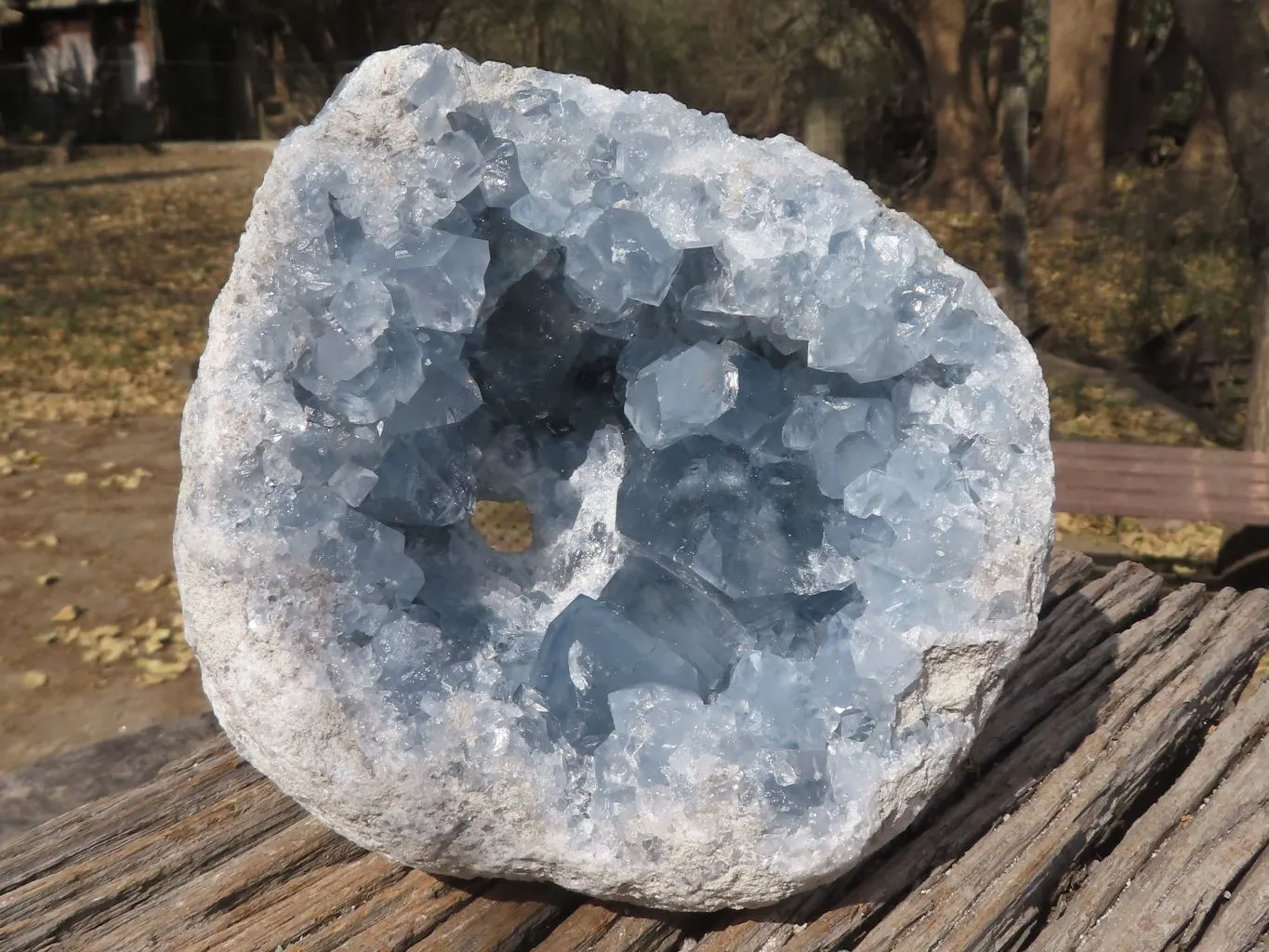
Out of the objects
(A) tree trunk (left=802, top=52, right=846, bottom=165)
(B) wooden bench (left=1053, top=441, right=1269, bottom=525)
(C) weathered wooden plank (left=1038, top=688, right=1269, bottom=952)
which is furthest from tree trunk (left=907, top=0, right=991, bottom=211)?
(C) weathered wooden plank (left=1038, top=688, right=1269, bottom=952)

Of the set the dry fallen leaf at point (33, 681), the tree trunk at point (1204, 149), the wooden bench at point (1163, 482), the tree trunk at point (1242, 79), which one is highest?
the tree trunk at point (1242, 79)

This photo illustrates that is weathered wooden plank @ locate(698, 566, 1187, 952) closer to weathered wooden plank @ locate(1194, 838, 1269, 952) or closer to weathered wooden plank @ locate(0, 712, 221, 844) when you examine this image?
weathered wooden plank @ locate(1194, 838, 1269, 952)

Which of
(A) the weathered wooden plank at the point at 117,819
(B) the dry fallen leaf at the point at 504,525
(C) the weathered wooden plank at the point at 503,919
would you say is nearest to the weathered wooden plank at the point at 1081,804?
(C) the weathered wooden plank at the point at 503,919

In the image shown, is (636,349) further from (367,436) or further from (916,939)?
(916,939)

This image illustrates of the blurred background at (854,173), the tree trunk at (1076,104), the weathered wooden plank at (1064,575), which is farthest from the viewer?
the tree trunk at (1076,104)

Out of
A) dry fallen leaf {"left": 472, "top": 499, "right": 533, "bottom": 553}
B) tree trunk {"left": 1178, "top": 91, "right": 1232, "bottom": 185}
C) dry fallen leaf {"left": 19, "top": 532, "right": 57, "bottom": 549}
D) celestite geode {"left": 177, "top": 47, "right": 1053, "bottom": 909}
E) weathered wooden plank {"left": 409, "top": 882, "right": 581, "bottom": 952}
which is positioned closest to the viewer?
celestite geode {"left": 177, "top": 47, "right": 1053, "bottom": 909}

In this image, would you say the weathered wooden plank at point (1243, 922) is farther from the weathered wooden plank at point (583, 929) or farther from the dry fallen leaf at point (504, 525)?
the dry fallen leaf at point (504, 525)

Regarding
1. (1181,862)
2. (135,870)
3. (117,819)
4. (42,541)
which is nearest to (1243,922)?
(1181,862)
